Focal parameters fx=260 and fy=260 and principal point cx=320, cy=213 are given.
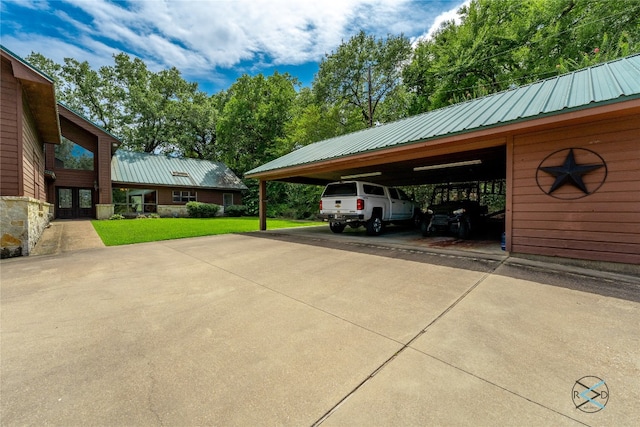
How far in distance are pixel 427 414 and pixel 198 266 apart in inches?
208

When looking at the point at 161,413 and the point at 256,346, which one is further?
the point at 256,346

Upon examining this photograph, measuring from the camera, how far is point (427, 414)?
1.67m

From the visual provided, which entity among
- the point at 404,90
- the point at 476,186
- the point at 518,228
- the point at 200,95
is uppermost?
the point at 200,95

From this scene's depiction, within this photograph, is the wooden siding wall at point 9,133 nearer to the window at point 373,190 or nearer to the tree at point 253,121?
the window at point 373,190

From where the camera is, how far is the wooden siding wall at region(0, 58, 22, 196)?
293 inches

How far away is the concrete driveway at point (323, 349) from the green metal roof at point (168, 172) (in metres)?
18.5

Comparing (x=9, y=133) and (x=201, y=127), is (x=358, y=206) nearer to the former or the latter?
(x=9, y=133)

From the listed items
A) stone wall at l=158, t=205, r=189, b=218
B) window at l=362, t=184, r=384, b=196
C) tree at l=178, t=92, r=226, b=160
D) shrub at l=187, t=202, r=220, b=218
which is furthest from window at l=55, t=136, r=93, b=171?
window at l=362, t=184, r=384, b=196

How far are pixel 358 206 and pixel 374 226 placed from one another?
4.26ft

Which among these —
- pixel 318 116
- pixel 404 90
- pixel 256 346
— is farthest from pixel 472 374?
pixel 404 90

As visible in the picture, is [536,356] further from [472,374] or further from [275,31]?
[275,31]

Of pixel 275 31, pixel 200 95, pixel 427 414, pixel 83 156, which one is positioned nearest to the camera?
pixel 427 414

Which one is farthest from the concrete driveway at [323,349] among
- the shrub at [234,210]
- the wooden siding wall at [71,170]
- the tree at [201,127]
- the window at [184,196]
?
the tree at [201,127]

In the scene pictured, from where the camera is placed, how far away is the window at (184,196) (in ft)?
75.4
